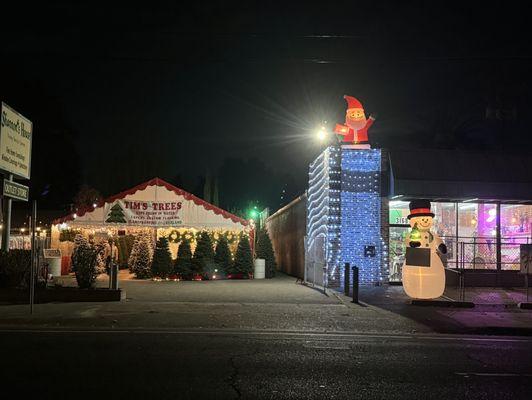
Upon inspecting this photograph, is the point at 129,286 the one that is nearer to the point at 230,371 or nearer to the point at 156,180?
the point at 156,180

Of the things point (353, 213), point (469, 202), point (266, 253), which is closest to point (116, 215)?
point (266, 253)

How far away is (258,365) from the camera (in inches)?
314

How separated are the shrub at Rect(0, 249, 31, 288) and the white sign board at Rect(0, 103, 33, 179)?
2.60 m

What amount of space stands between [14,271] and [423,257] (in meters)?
Answer: 11.3

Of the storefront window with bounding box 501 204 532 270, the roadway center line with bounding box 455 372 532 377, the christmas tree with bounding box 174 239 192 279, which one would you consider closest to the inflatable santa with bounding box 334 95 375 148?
the storefront window with bounding box 501 204 532 270

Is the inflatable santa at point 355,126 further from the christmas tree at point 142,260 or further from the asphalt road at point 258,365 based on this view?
the asphalt road at point 258,365

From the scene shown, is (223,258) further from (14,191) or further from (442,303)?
(442,303)

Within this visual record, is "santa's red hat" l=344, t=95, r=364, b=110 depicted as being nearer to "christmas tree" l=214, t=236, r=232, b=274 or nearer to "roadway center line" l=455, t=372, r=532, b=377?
"christmas tree" l=214, t=236, r=232, b=274

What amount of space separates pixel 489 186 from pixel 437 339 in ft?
35.5

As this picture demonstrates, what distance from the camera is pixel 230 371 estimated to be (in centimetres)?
757

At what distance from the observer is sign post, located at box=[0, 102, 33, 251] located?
16.0m

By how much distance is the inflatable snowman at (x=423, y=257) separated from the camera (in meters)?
15.4

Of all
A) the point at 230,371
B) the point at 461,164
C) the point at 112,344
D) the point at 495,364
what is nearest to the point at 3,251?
the point at 112,344

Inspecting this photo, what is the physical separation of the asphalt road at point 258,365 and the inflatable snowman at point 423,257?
4468mm
